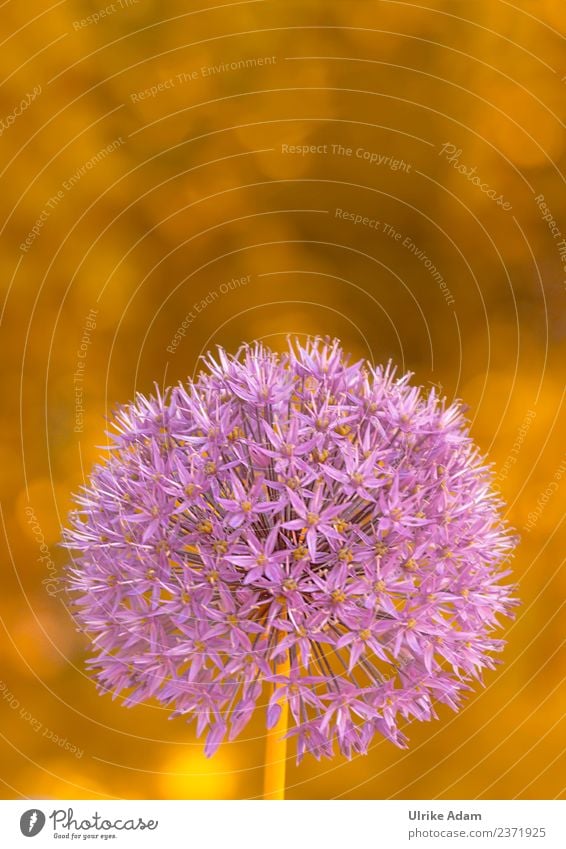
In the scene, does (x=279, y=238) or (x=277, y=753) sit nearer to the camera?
(x=277, y=753)

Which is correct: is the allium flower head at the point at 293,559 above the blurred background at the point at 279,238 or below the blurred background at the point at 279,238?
below

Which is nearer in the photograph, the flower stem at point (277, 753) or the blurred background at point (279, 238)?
the flower stem at point (277, 753)

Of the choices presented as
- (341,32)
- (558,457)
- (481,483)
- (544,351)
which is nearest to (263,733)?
(481,483)

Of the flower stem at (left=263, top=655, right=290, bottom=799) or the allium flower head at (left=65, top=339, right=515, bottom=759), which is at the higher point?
the allium flower head at (left=65, top=339, right=515, bottom=759)

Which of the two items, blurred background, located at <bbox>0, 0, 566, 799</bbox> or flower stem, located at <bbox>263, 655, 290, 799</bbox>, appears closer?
flower stem, located at <bbox>263, 655, 290, 799</bbox>

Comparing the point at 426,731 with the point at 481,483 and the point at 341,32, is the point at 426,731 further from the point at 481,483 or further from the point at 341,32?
the point at 341,32

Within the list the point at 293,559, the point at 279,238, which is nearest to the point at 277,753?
the point at 293,559

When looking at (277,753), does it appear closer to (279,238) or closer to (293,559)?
(293,559)
